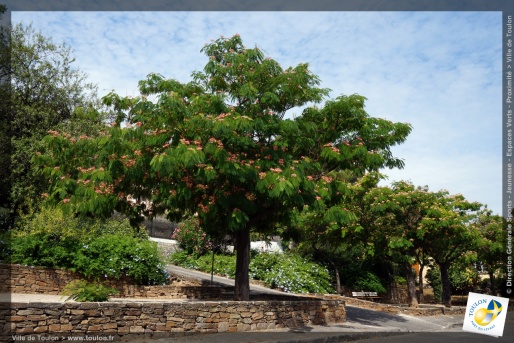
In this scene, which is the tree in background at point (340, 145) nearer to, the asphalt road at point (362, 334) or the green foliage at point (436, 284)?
the asphalt road at point (362, 334)

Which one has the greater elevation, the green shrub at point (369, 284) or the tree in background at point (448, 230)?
the tree in background at point (448, 230)

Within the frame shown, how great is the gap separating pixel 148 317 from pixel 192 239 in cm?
1421

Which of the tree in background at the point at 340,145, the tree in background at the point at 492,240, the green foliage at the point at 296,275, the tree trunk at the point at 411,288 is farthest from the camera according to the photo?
the tree in background at the point at 492,240

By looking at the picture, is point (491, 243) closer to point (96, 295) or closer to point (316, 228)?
point (316, 228)

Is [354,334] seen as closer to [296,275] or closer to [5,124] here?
[296,275]

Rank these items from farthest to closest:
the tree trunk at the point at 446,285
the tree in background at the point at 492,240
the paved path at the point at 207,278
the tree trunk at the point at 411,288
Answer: the tree in background at the point at 492,240, the tree trunk at the point at 446,285, the tree trunk at the point at 411,288, the paved path at the point at 207,278

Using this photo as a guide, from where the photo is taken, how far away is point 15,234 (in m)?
16.5

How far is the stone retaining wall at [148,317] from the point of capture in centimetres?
937

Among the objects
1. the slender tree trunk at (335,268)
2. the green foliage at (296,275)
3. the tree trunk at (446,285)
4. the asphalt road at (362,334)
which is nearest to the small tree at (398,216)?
the tree trunk at (446,285)

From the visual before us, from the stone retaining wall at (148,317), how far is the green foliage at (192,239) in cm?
1108

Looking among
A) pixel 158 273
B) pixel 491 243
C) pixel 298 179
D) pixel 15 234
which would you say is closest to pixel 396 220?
pixel 491 243

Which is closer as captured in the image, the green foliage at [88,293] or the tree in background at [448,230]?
the green foliage at [88,293]

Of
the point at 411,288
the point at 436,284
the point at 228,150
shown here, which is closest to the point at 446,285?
the point at 411,288

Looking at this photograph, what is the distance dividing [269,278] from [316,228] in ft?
11.3
